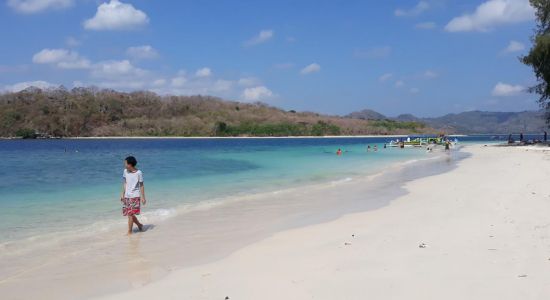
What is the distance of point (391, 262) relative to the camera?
6.66 metres

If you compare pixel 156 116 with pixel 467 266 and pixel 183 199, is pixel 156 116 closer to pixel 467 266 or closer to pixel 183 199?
pixel 183 199

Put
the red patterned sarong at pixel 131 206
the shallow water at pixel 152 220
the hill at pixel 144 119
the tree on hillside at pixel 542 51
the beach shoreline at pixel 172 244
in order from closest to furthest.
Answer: the beach shoreline at pixel 172 244 < the shallow water at pixel 152 220 < the red patterned sarong at pixel 131 206 < the tree on hillside at pixel 542 51 < the hill at pixel 144 119

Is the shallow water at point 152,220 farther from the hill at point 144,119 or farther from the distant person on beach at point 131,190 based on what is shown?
the hill at point 144,119

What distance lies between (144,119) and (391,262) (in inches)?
6764

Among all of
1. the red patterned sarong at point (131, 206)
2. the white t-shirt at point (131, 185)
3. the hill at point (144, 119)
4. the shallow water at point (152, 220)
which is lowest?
the shallow water at point (152, 220)

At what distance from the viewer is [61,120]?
162625mm

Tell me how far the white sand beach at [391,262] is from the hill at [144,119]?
15707 centimetres

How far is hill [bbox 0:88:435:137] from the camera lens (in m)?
162

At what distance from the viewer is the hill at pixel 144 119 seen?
161750 mm

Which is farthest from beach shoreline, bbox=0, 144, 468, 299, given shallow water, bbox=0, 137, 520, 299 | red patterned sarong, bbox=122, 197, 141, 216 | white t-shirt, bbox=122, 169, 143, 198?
white t-shirt, bbox=122, 169, 143, 198

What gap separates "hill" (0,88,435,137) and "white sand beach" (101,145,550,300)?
157 meters

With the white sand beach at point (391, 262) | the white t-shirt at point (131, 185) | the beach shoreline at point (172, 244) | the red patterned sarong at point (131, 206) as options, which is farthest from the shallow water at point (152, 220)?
the white t-shirt at point (131, 185)

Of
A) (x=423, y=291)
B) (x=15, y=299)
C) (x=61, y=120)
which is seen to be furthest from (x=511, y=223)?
(x=61, y=120)

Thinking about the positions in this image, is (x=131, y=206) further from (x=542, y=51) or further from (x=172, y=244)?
(x=542, y=51)
